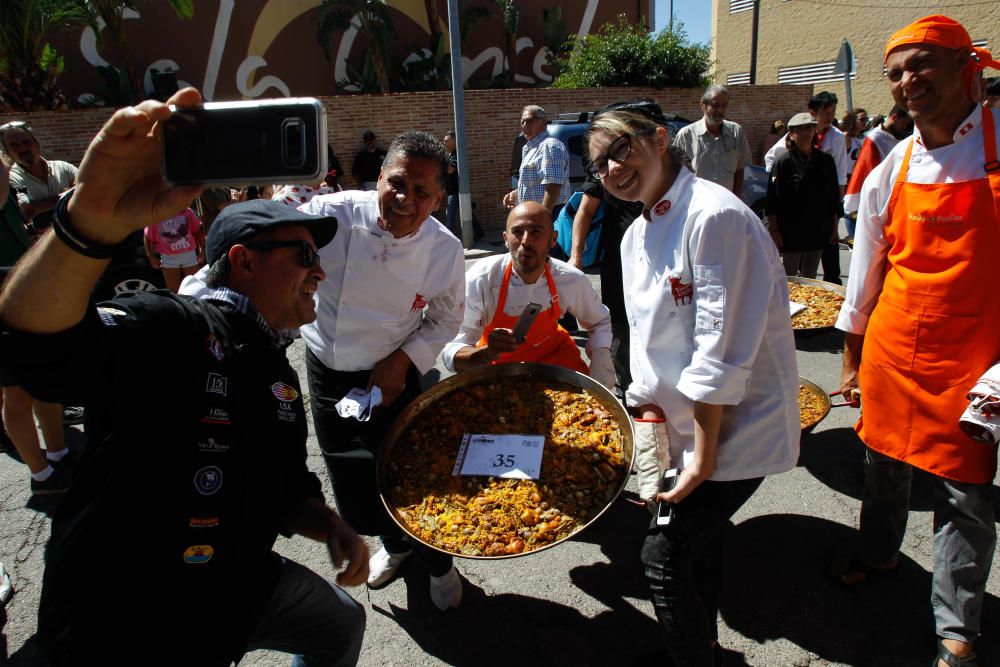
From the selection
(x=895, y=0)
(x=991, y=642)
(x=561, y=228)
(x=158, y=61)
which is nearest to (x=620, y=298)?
(x=561, y=228)

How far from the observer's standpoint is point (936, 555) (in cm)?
235

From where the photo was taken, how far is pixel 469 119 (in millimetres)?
14820

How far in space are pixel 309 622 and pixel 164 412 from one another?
2.83 feet

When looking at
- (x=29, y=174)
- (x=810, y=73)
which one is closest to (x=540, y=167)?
(x=29, y=174)

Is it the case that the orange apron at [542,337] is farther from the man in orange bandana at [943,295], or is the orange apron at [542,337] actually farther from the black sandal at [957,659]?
the black sandal at [957,659]

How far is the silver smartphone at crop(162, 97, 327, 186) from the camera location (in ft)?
3.91

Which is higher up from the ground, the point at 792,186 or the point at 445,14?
the point at 445,14

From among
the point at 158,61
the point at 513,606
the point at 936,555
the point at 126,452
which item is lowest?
the point at 513,606

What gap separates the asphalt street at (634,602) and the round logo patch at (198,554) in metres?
1.44

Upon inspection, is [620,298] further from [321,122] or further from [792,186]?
[321,122]

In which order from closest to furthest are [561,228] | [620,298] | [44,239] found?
[44,239] → [620,298] → [561,228]

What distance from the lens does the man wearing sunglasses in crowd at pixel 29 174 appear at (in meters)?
5.28

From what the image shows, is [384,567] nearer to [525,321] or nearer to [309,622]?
[309,622]

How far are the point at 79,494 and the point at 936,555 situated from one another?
108 inches
